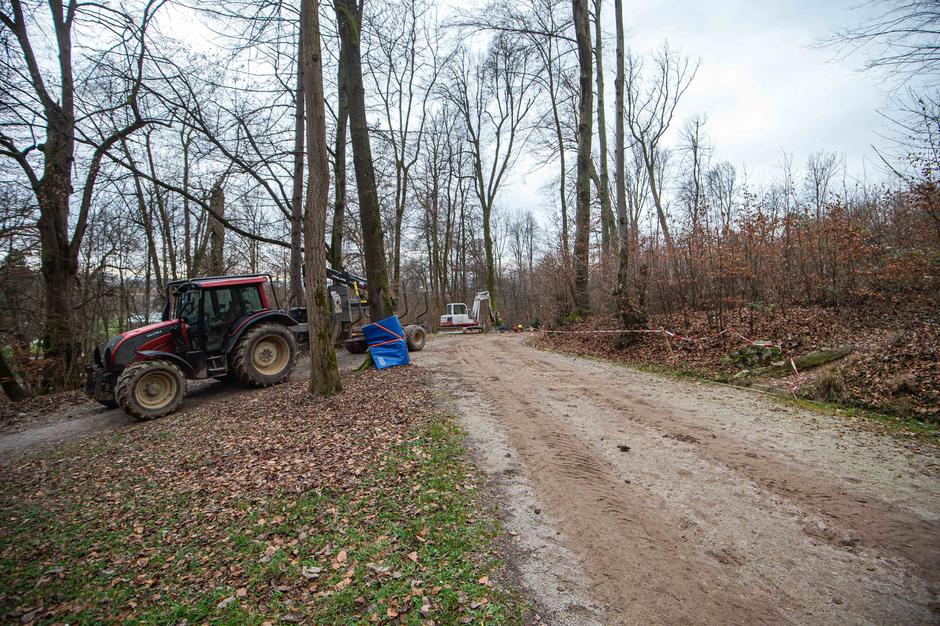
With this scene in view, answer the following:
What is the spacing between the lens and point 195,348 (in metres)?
8.44

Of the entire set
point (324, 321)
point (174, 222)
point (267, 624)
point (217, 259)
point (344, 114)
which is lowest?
point (267, 624)

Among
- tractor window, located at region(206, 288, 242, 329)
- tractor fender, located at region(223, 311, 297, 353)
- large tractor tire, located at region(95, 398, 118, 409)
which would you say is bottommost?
large tractor tire, located at region(95, 398, 118, 409)

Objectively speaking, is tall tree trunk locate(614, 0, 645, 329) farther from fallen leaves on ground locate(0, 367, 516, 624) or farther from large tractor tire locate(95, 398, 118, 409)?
large tractor tire locate(95, 398, 118, 409)

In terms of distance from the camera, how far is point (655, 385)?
7.34m

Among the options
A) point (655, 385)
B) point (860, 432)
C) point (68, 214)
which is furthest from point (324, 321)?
point (68, 214)

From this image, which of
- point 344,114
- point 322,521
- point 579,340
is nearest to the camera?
point 322,521

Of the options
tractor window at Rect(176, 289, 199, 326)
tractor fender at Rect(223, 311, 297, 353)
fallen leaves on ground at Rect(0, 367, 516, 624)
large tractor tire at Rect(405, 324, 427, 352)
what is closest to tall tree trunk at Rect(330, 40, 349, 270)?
large tractor tire at Rect(405, 324, 427, 352)

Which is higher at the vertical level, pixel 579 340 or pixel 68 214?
pixel 68 214

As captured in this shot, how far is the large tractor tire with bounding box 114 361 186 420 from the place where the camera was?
6977mm

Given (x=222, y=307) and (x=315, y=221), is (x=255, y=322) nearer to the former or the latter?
(x=222, y=307)

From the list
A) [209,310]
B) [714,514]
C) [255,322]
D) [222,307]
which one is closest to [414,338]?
[255,322]

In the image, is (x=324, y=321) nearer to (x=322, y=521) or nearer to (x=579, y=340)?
(x=322, y=521)

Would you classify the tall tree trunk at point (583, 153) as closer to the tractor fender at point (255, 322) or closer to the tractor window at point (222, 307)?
the tractor fender at point (255, 322)

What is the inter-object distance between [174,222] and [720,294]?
21968 mm
